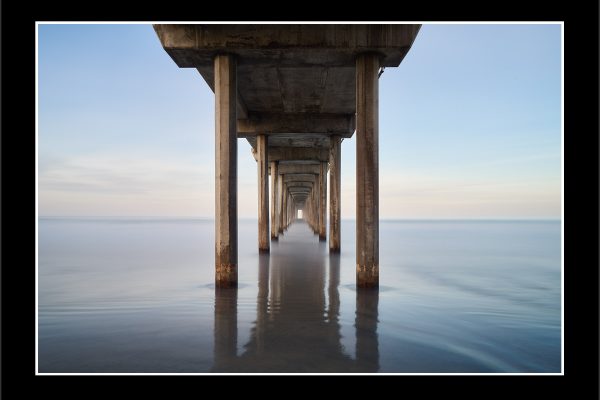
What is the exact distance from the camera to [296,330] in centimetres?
573

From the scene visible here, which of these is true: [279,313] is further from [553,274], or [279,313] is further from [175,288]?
[553,274]

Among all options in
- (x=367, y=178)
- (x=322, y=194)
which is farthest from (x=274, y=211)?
(x=367, y=178)

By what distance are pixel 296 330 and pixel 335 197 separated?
41.5 ft

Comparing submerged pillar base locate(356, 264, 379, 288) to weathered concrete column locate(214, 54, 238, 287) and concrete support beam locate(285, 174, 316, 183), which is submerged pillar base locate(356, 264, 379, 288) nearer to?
weathered concrete column locate(214, 54, 238, 287)

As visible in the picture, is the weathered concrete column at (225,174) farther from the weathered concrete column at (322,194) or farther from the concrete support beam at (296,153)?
the weathered concrete column at (322,194)

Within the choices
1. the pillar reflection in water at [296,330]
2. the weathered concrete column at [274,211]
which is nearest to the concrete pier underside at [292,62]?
the pillar reflection in water at [296,330]

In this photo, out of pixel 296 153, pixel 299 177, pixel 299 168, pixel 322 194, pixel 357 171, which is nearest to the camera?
pixel 357 171

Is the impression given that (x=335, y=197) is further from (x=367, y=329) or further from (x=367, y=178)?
(x=367, y=329)

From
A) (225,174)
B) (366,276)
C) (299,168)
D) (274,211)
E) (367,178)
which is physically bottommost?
(366,276)

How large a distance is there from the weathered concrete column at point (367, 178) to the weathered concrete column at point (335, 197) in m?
8.57

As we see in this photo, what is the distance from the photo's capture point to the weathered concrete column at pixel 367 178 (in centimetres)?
863

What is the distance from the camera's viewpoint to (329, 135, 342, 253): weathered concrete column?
17672mm

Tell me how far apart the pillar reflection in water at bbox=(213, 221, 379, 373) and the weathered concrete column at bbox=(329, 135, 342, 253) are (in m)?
7.47
